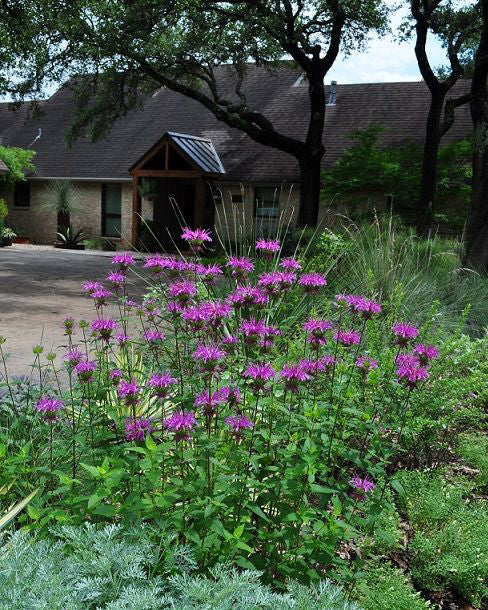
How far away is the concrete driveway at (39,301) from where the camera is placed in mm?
7516

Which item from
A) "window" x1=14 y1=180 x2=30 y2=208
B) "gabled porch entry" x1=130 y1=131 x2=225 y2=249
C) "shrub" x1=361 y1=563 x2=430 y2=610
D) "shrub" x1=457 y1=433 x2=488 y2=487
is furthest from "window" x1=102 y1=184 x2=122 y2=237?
"shrub" x1=361 y1=563 x2=430 y2=610

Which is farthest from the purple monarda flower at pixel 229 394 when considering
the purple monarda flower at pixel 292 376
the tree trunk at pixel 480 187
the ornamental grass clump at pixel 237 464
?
the tree trunk at pixel 480 187

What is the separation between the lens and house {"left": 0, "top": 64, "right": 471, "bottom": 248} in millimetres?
25172

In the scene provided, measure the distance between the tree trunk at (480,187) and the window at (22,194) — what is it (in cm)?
2334

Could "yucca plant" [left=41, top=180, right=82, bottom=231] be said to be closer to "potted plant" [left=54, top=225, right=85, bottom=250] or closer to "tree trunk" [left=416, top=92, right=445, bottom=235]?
"potted plant" [left=54, top=225, right=85, bottom=250]

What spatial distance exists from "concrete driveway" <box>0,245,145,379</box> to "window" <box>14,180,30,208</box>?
12808 millimetres

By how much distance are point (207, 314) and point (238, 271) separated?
39cm

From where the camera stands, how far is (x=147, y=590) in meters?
1.94

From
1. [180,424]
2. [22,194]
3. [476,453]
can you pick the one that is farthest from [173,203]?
[180,424]

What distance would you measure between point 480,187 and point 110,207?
20.2 meters

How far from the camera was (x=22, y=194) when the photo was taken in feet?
105

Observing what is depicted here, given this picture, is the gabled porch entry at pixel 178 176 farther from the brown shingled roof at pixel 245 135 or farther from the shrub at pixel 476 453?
the shrub at pixel 476 453

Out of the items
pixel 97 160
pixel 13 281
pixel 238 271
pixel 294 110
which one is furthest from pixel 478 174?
pixel 97 160

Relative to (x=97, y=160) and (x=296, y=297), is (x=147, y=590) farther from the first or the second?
(x=97, y=160)
